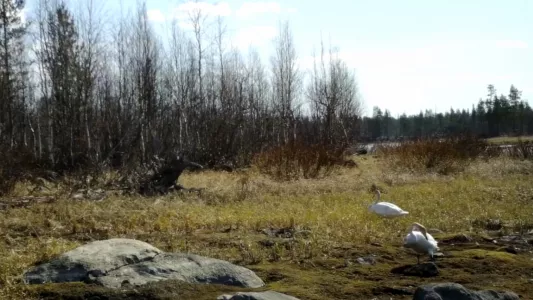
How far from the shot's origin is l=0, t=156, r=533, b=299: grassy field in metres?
5.65

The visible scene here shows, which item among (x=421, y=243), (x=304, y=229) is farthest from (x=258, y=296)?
(x=304, y=229)

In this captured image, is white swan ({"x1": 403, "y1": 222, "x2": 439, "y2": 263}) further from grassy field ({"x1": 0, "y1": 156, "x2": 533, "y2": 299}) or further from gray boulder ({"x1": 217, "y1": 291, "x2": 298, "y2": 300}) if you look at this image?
gray boulder ({"x1": 217, "y1": 291, "x2": 298, "y2": 300})

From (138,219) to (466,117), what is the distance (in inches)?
4368

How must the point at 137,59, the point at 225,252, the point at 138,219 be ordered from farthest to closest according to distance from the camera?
the point at 137,59
the point at 138,219
the point at 225,252

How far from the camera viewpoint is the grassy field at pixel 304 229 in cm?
565

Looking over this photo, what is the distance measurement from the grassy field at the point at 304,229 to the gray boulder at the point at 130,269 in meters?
0.23

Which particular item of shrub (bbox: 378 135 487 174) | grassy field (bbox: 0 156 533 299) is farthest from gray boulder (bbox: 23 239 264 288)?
shrub (bbox: 378 135 487 174)

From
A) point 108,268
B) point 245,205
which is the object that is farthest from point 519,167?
point 108,268

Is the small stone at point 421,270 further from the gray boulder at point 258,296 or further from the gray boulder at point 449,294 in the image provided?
the gray boulder at point 258,296

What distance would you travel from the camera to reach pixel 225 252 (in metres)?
7.23

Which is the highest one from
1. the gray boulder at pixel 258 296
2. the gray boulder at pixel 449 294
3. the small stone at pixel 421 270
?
the gray boulder at pixel 258 296

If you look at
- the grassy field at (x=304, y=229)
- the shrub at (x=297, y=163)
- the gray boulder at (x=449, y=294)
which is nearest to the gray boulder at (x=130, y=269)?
the grassy field at (x=304, y=229)

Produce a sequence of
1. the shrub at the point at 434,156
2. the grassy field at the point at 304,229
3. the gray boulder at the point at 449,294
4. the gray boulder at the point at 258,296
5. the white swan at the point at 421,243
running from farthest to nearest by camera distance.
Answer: the shrub at the point at 434,156 < the white swan at the point at 421,243 < the grassy field at the point at 304,229 < the gray boulder at the point at 449,294 < the gray boulder at the point at 258,296

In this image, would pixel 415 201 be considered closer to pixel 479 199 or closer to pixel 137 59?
pixel 479 199
